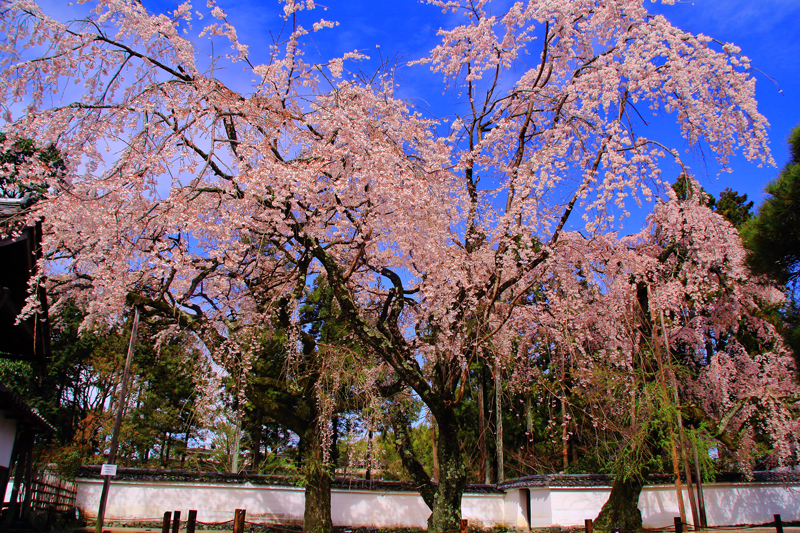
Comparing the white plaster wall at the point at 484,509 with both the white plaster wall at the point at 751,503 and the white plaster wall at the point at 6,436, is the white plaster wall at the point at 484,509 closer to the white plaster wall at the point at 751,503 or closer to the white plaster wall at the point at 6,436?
the white plaster wall at the point at 751,503

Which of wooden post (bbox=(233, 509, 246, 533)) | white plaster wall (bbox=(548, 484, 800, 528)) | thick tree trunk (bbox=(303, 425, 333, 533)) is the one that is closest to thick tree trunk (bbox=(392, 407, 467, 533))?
thick tree trunk (bbox=(303, 425, 333, 533))

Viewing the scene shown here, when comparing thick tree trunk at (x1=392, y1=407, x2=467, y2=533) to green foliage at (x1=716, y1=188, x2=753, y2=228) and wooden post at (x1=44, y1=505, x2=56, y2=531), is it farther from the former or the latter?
green foliage at (x1=716, y1=188, x2=753, y2=228)

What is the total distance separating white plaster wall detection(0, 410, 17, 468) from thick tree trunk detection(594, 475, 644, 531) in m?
11.3

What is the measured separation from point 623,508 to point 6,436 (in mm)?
11820

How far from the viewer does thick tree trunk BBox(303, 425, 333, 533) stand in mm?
9203

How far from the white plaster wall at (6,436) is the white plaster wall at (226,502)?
483 centimetres

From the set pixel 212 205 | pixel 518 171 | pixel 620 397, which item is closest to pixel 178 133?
pixel 212 205

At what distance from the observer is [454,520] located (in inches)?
297

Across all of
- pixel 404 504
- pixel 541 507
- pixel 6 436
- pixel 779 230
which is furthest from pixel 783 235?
pixel 404 504

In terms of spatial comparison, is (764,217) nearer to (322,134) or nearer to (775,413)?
(322,134)

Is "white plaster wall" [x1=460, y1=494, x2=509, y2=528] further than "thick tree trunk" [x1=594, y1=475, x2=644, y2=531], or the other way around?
"white plaster wall" [x1=460, y1=494, x2=509, y2=528]

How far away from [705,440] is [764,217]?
8.55m

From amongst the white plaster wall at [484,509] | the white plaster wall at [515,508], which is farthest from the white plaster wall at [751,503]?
the white plaster wall at [484,509]

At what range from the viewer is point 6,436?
7664mm
